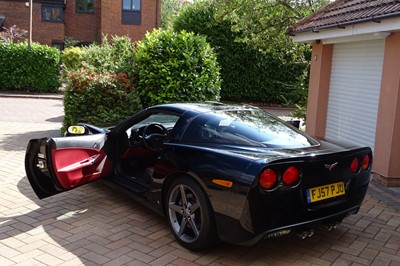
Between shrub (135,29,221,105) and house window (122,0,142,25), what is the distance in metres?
22.9

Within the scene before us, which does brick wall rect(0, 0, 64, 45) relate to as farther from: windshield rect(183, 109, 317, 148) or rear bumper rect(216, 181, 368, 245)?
rear bumper rect(216, 181, 368, 245)

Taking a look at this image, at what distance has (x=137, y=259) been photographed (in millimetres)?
3764

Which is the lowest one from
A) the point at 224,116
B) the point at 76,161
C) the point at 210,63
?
the point at 76,161

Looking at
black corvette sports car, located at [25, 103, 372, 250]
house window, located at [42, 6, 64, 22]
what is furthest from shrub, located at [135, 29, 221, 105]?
house window, located at [42, 6, 64, 22]

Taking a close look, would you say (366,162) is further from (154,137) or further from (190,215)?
(154,137)

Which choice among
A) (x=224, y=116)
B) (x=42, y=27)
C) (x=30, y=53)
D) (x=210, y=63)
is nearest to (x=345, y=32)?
(x=210, y=63)

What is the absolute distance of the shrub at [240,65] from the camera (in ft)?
62.6

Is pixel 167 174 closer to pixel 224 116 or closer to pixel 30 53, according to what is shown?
pixel 224 116

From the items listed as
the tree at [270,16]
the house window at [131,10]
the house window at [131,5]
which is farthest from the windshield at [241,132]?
the house window at [131,5]

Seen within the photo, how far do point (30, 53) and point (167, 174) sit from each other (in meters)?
18.7

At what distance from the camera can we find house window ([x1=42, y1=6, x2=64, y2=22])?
31969mm

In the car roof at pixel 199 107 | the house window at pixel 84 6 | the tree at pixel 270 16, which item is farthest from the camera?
the house window at pixel 84 6

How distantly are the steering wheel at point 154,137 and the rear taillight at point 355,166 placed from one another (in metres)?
1.96

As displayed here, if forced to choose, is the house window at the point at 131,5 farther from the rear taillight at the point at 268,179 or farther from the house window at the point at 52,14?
the rear taillight at the point at 268,179
